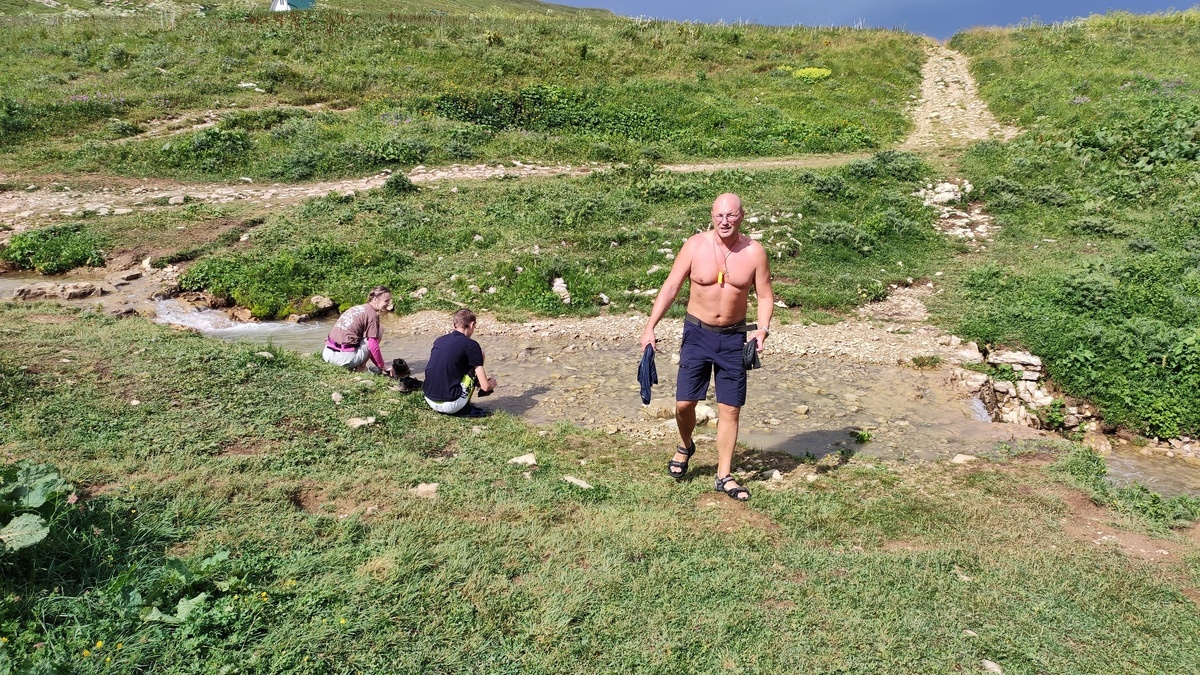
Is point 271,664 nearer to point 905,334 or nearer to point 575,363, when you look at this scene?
point 575,363

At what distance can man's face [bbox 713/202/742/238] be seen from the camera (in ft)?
18.4

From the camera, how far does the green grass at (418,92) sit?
18.7m

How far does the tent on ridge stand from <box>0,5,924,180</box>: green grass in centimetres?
132

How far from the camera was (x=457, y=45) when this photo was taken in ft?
87.4

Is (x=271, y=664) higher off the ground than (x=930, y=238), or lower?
lower

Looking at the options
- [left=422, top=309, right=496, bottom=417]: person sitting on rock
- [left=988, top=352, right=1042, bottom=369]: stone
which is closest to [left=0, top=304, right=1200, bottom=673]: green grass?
[left=422, top=309, right=496, bottom=417]: person sitting on rock

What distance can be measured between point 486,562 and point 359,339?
16.1ft

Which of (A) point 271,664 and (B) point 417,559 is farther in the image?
(B) point 417,559

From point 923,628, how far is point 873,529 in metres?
1.33

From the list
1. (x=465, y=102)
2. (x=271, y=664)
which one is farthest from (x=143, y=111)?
(x=271, y=664)

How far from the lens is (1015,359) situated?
31.6 feet

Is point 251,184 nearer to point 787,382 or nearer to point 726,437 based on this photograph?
point 787,382

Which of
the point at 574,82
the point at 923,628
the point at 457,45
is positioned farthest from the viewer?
the point at 457,45

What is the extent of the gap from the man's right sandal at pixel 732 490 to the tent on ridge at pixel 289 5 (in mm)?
30870
